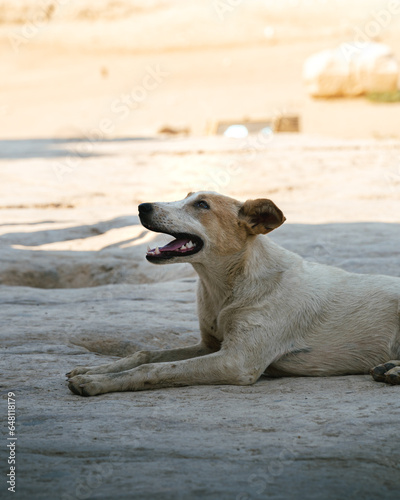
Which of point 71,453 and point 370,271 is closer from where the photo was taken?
point 71,453

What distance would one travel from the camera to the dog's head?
4.11 metres

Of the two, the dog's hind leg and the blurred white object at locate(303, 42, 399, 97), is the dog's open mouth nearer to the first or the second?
the dog's hind leg

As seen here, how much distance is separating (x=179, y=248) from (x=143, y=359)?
2.35 feet

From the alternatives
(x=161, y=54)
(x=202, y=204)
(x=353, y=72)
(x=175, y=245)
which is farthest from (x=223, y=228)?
(x=161, y=54)

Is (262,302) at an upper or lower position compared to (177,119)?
lower

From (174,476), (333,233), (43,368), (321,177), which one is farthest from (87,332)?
(321,177)

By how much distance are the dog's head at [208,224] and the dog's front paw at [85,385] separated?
84cm

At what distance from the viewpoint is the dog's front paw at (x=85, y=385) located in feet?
12.0

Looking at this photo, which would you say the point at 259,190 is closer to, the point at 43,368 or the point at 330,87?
the point at 43,368

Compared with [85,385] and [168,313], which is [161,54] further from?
[85,385]

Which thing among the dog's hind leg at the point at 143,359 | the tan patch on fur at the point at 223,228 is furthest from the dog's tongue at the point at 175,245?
the dog's hind leg at the point at 143,359

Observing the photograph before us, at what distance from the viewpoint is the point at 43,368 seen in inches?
164

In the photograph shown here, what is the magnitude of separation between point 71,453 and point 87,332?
7.50ft

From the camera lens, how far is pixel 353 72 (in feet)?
85.1
